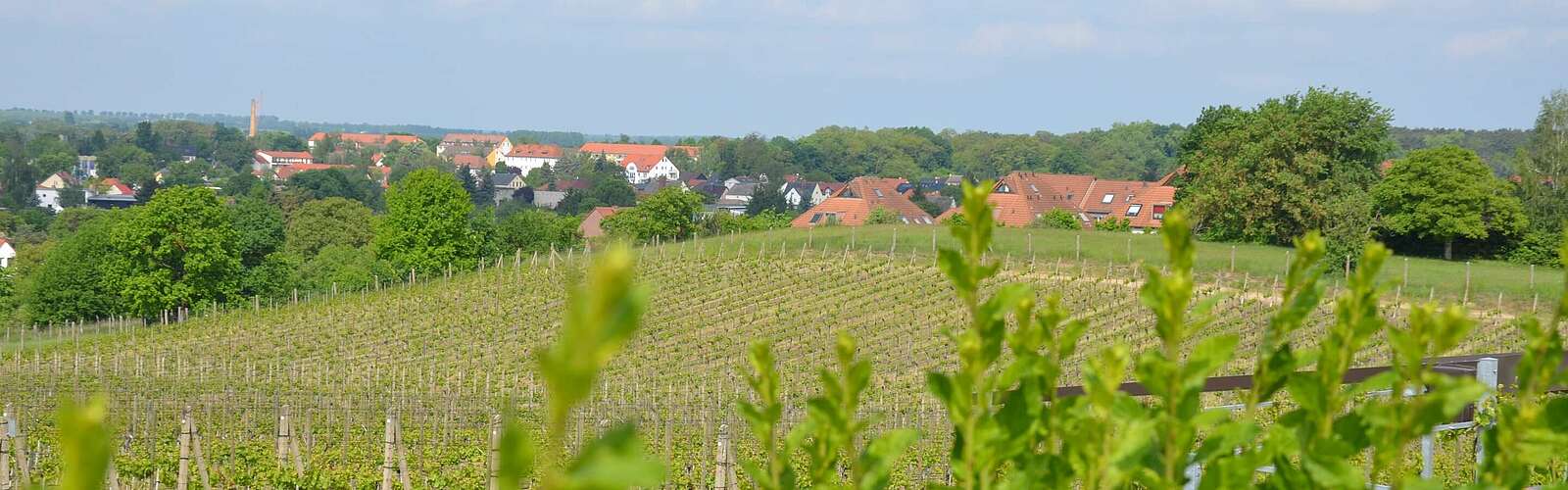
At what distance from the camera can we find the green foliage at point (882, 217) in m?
51.6

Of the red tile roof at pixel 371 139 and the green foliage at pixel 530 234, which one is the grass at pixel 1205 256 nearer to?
the green foliage at pixel 530 234

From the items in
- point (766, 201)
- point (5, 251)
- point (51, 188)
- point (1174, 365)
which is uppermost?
point (1174, 365)

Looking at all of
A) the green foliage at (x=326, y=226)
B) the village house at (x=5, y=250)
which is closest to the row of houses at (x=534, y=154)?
the village house at (x=5, y=250)

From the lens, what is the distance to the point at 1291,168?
3712 centimetres

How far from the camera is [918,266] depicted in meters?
32.8

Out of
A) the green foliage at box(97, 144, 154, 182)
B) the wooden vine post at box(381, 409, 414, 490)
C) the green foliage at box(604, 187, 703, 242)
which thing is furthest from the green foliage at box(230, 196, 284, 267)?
the green foliage at box(97, 144, 154, 182)

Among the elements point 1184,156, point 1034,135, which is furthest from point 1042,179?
point 1034,135

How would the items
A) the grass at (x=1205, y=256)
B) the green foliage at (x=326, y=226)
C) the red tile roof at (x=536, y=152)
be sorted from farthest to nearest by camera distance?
the red tile roof at (x=536, y=152) < the green foliage at (x=326, y=226) < the grass at (x=1205, y=256)

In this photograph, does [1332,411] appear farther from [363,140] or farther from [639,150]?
[363,140]

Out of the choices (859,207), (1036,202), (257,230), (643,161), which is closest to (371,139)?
(643,161)

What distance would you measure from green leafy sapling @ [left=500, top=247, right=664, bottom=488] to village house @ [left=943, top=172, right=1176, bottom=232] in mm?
50999

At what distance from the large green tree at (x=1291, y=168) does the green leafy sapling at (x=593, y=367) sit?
37.2 metres

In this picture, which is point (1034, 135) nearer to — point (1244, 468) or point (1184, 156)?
point (1184, 156)

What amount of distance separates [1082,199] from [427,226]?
3310cm
